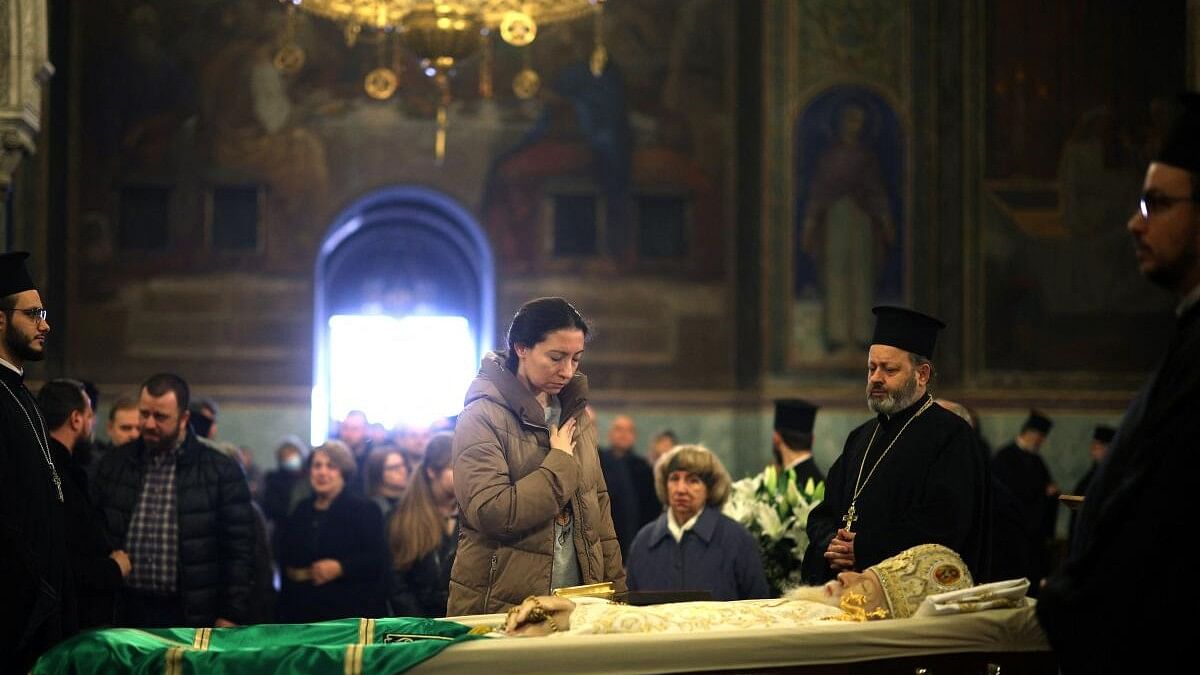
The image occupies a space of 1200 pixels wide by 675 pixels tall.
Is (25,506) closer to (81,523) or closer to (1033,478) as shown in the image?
(81,523)

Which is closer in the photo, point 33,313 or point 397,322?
point 33,313

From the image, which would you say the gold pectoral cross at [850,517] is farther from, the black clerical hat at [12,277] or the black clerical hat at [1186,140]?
the black clerical hat at [12,277]

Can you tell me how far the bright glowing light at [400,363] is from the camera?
19312 mm

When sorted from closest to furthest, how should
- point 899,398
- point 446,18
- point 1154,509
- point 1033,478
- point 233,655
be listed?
point 1154,509, point 233,655, point 899,398, point 446,18, point 1033,478

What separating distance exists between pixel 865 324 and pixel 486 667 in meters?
11.5

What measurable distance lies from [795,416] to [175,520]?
3.28 m

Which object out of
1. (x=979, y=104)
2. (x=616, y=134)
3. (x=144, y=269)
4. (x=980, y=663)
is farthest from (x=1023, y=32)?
(x=980, y=663)

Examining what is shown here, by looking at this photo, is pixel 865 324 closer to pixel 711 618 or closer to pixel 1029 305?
pixel 1029 305

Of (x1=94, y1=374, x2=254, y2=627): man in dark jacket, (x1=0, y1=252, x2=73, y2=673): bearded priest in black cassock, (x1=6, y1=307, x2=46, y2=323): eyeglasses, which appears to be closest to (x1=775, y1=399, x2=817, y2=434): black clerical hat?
(x1=94, y1=374, x2=254, y2=627): man in dark jacket

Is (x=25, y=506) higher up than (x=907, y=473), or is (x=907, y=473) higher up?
(x=907, y=473)

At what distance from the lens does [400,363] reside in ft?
64.4

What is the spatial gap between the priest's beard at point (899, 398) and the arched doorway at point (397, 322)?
→ 13009mm

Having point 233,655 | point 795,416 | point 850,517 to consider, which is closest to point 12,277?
point 233,655

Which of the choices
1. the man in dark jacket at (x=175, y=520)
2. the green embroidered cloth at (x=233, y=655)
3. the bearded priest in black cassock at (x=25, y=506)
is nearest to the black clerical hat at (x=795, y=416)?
the man in dark jacket at (x=175, y=520)
